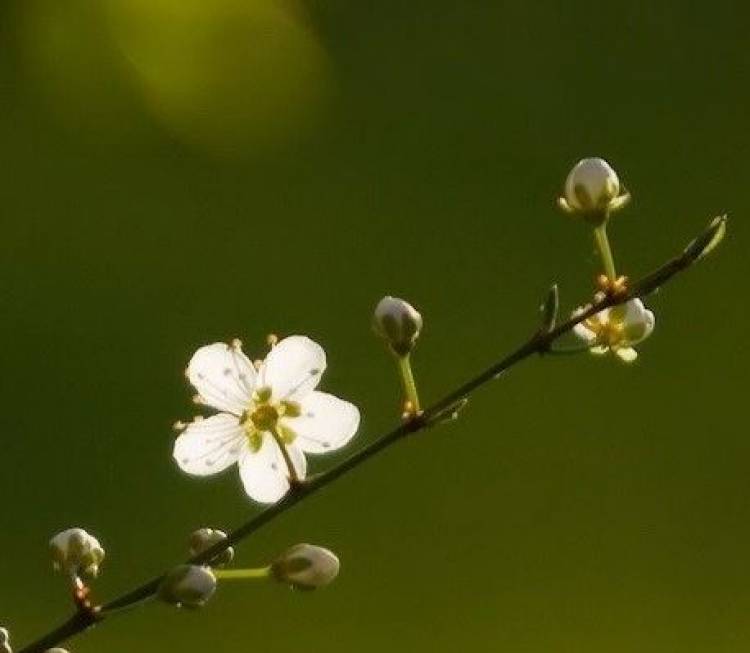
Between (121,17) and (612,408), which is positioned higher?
(121,17)

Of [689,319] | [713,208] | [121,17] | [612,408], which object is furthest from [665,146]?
[121,17]

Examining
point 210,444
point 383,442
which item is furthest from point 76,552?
point 383,442

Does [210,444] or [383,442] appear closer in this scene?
[383,442]

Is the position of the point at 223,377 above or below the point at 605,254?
above

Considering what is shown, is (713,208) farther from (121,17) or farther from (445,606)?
(121,17)

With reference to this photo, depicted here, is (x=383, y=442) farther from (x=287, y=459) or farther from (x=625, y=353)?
(x=625, y=353)

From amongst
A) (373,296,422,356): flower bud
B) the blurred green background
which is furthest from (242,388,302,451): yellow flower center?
the blurred green background

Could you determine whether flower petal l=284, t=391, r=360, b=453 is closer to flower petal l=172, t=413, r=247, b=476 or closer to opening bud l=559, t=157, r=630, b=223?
flower petal l=172, t=413, r=247, b=476
